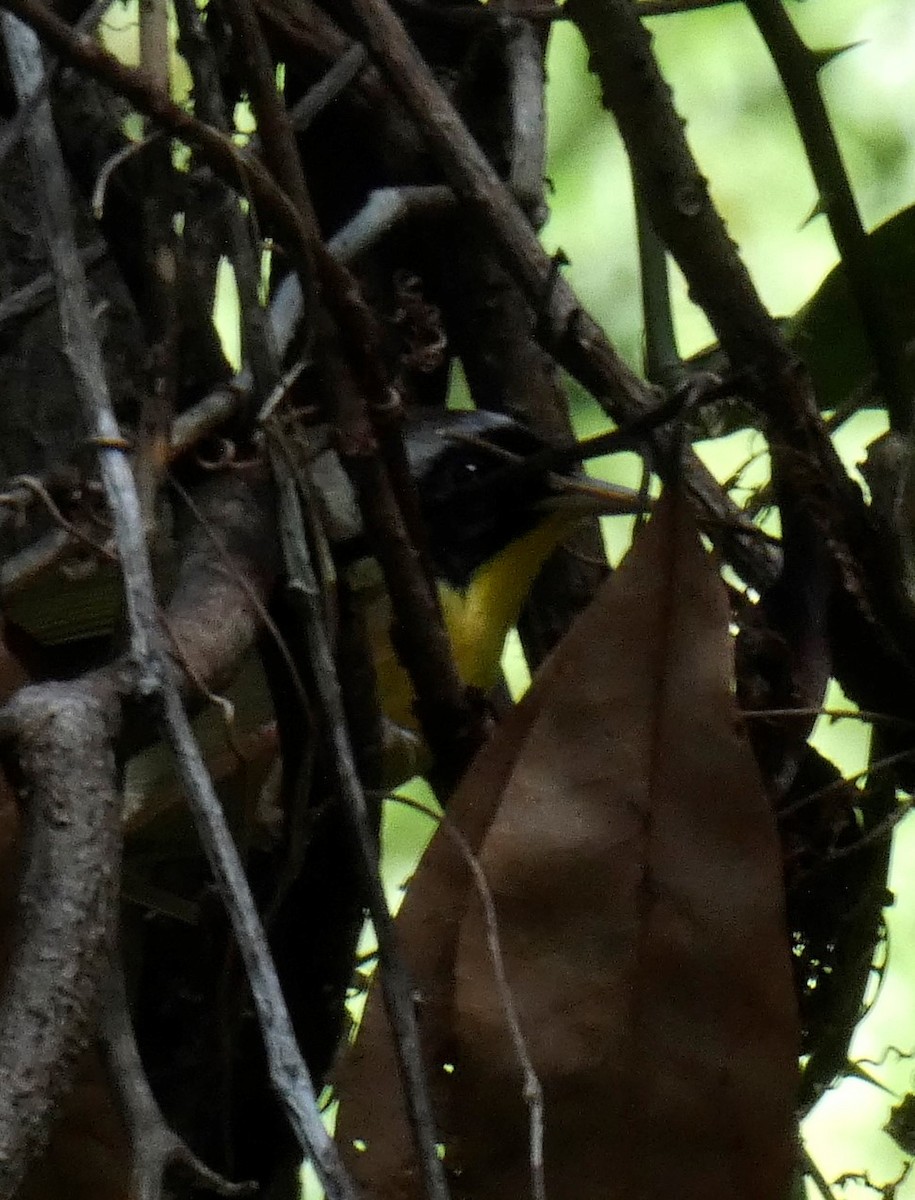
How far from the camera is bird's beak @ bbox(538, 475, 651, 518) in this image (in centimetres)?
221

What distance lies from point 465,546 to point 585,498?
0.63 ft

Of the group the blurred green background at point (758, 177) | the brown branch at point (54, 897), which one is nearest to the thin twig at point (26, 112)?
the brown branch at point (54, 897)

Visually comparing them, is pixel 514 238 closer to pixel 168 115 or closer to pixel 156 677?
pixel 168 115

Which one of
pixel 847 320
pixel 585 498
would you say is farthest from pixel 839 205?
pixel 585 498

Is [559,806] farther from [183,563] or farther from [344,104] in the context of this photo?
[344,104]

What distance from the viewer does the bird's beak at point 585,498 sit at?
2.21 metres

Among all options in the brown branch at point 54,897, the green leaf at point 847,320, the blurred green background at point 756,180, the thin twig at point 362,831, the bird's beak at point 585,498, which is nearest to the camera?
the brown branch at point 54,897

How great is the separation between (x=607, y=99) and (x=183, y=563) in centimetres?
65

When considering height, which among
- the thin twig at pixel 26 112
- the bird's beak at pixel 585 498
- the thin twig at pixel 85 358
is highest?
the bird's beak at pixel 585 498

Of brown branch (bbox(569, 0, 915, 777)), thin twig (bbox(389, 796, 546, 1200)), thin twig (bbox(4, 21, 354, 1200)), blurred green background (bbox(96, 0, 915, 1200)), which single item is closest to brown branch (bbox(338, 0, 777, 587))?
brown branch (bbox(569, 0, 915, 777))

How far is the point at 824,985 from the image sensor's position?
1840 millimetres

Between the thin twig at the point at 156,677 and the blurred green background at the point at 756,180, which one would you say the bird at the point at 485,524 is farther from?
the blurred green background at the point at 756,180

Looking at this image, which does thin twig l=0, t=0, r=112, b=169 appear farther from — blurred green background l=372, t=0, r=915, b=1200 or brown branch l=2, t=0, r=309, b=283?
blurred green background l=372, t=0, r=915, b=1200

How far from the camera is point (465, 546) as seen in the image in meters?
2.38
